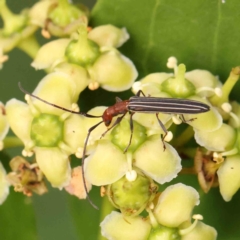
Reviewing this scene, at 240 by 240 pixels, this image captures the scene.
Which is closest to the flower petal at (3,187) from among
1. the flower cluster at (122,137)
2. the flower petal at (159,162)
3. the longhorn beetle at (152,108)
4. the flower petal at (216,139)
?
the flower cluster at (122,137)

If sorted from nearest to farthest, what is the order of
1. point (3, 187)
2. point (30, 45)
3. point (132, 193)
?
1. point (132, 193)
2. point (3, 187)
3. point (30, 45)

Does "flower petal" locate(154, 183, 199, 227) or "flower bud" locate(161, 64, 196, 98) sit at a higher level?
"flower bud" locate(161, 64, 196, 98)

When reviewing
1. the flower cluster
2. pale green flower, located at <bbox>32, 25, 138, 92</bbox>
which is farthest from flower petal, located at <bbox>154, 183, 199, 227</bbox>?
pale green flower, located at <bbox>32, 25, 138, 92</bbox>

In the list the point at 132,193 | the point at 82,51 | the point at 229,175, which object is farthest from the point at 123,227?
the point at 82,51

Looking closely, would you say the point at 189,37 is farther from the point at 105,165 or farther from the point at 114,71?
the point at 105,165

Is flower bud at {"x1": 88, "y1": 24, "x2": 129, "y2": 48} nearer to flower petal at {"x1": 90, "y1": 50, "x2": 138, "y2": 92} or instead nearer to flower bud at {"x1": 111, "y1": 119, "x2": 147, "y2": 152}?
flower petal at {"x1": 90, "y1": 50, "x2": 138, "y2": 92}

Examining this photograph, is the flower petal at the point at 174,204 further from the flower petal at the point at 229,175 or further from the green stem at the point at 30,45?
the green stem at the point at 30,45

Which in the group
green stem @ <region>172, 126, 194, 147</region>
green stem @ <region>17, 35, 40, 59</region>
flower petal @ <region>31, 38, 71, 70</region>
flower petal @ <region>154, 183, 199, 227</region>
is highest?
flower petal @ <region>31, 38, 71, 70</region>

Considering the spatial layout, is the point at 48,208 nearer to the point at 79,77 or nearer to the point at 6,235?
the point at 6,235
